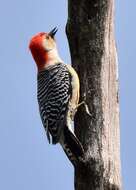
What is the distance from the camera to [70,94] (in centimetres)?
716

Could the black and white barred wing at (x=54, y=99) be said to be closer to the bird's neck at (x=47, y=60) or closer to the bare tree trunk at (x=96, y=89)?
the bare tree trunk at (x=96, y=89)

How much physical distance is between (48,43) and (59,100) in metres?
1.64

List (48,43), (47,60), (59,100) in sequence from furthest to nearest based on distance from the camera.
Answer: (48,43)
(47,60)
(59,100)

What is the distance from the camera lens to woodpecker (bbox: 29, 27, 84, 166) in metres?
6.54

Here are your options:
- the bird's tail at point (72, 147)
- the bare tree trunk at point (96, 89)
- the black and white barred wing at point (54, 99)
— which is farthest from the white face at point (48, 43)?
the bird's tail at point (72, 147)

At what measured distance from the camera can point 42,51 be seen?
8383mm

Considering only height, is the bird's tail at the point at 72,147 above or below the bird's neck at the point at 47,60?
below

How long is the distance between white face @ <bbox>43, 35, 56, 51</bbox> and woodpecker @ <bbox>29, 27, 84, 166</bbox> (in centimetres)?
9

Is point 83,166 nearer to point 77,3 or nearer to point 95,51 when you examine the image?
point 95,51

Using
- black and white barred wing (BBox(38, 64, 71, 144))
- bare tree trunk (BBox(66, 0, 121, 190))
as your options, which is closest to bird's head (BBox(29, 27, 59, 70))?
black and white barred wing (BBox(38, 64, 71, 144))

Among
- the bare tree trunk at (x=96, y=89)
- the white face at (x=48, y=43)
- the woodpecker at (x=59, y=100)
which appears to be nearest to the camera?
the bare tree trunk at (x=96, y=89)

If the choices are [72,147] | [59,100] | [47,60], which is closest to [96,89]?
[72,147]

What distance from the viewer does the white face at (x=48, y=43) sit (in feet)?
27.6

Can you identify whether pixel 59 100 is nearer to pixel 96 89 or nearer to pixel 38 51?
pixel 96 89
